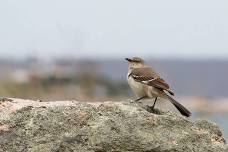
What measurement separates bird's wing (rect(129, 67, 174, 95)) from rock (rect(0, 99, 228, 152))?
2.03 m

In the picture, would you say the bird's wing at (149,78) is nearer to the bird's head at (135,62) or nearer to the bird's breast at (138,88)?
the bird's breast at (138,88)

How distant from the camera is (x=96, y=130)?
19.8ft

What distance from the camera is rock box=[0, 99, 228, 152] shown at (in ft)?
19.5

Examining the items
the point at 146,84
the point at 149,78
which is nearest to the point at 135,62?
the point at 149,78

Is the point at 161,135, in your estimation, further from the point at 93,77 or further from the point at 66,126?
the point at 93,77

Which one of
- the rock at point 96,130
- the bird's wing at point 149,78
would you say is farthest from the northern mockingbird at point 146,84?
the rock at point 96,130

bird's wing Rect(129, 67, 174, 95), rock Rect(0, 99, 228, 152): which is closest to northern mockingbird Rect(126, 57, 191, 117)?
bird's wing Rect(129, 67, 174, 95)

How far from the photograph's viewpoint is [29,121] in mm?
6129

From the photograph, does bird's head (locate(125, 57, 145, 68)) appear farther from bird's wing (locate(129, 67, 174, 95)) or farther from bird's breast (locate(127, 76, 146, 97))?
bird's breast (locate(127, 76, 146, 97))

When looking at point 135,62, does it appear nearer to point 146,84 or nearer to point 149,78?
point 149,78

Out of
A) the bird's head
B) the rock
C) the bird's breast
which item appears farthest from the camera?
the bird's head

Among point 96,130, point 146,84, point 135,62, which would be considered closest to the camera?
point 96,130

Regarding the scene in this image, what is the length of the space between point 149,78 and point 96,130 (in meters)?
2.90

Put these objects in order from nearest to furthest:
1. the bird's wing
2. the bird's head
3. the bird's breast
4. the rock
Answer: the rock < the bird's wing < the bird's breast < the bird's head
